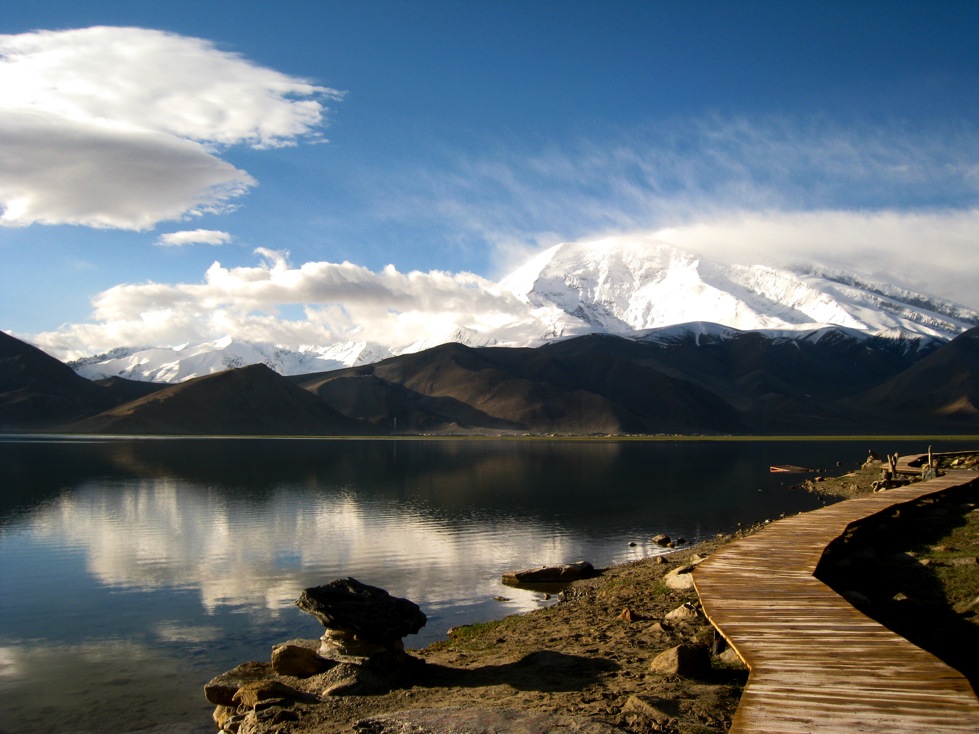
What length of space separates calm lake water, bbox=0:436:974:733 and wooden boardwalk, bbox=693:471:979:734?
837 centimetres

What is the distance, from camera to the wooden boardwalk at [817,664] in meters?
9.70

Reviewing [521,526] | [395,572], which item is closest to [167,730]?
[395,572]

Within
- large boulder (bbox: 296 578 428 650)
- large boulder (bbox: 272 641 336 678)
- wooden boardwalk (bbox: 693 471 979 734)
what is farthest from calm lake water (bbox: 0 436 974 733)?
wooden boardwalk (bbox: 693 471 979 734)

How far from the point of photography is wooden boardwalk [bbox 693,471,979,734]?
382 inches

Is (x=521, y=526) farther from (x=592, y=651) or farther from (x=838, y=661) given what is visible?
(x=838, y=661)

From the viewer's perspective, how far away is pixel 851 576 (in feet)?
72.0

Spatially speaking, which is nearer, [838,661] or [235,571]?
[838,661]

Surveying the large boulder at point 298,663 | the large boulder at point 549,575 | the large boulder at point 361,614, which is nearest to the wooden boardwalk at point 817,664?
the large boulder at point 361,614

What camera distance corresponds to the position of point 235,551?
118 feet

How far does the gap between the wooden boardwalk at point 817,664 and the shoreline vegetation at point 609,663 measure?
0.76 metres

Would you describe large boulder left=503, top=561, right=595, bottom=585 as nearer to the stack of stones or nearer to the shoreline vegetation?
the shoreline vegetation

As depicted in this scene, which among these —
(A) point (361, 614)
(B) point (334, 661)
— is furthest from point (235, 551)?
(A) point (361, 614)

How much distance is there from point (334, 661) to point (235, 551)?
21329 mm

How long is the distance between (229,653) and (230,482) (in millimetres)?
53473
